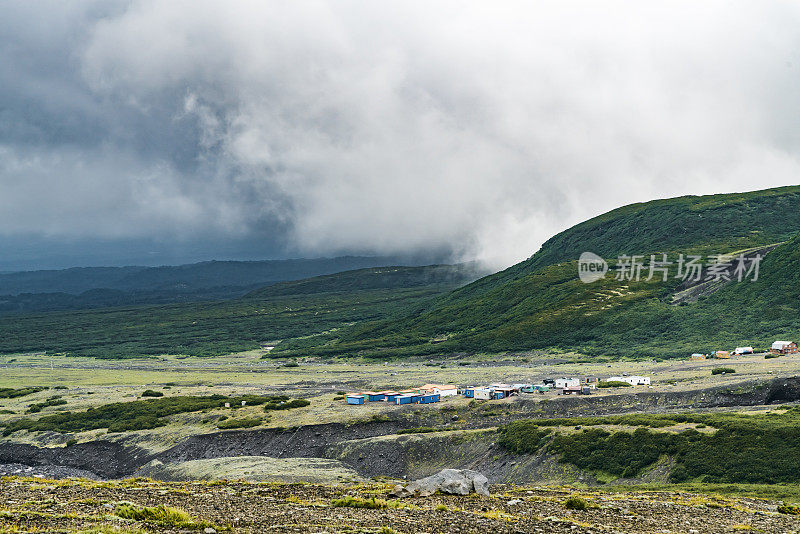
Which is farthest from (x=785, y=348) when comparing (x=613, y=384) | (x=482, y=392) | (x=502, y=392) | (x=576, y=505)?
(x=576, y=505)

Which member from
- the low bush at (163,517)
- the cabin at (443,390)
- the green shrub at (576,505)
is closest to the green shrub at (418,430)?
the cabin at (443,390)

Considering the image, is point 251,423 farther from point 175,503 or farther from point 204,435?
point 175,503

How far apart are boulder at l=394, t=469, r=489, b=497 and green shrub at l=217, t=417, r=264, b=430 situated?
2511 inches

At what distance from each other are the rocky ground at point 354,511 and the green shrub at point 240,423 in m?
58.0

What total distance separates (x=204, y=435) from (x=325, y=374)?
3478 inches

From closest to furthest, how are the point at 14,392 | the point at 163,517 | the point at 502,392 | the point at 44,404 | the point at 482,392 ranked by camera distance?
the point at 163,517, the point at 502,392, the point at 482,392, the point at 44,404, the point at 14,392

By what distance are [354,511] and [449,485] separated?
318 inches

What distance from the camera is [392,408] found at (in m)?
99.4

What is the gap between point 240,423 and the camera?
95688 mm

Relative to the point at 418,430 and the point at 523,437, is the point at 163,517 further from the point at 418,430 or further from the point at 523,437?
the point at 418,430

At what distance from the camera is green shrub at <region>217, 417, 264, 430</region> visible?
94.4 metres

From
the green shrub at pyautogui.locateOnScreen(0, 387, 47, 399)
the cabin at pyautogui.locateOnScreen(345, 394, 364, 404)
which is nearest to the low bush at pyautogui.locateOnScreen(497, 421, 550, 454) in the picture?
the cabin at pyautogui.locateOnScreen(345, 394, 364, 404)

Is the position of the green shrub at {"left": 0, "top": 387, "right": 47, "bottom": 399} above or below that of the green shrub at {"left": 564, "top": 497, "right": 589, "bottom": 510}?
below

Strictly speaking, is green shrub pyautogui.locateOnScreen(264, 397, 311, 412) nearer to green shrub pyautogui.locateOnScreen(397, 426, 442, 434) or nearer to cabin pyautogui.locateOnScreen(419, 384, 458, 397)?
cabin pyautogui.locateOnScreen(419, 384, 458, 397)
